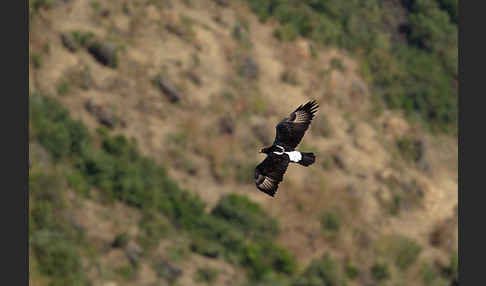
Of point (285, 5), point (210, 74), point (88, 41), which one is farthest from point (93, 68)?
point (285, 5)

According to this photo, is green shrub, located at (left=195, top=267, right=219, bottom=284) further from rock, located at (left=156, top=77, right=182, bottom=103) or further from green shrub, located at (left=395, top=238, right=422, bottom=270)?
green shrub, located at (left=395, top=238, right=422, bottom=270)

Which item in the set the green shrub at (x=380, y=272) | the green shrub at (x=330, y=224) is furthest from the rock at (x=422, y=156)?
the green shrub at (x=380, y=272)

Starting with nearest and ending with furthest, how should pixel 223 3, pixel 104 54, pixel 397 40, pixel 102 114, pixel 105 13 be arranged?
pixel 102 114 < pixel 104 54 < pixel 105 13 < pixel 223 3 < pixel 397 40

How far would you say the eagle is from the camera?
2612 centimetres

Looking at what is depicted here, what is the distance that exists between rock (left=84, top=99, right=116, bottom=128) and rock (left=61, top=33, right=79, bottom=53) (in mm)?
3913

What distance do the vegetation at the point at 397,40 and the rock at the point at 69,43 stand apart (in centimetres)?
1503

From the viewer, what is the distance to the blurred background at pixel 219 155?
164ft

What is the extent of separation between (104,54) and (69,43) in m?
1.99

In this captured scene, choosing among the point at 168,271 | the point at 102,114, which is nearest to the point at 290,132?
the point at 168,271

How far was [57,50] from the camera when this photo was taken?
5662 centimetres

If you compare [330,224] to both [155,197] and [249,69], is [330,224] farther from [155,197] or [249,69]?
[249,69]

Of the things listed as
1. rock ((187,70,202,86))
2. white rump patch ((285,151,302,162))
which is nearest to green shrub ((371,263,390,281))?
rock ((187,70,202,86))

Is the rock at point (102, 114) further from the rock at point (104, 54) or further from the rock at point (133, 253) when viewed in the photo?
the rock at point (133, 253)

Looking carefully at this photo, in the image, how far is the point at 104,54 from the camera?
2274 inches
